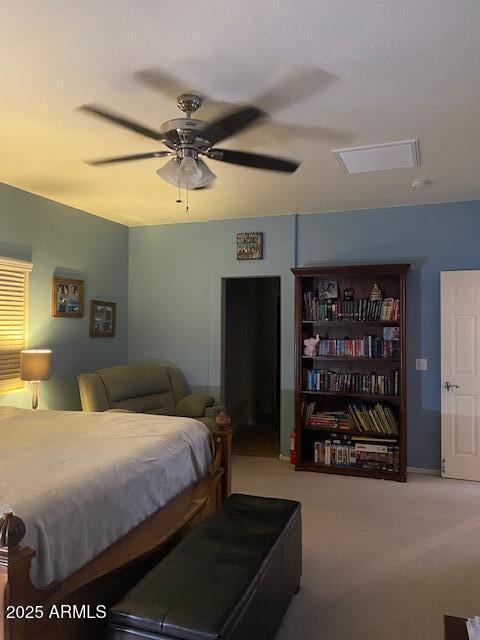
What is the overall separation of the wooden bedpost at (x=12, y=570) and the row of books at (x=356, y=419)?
3682 millimetres

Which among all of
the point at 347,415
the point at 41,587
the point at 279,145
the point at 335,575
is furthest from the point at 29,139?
the point at 347,415

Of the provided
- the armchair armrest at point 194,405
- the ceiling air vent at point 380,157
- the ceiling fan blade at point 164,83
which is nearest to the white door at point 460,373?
the ceiling air vent at point 380,157

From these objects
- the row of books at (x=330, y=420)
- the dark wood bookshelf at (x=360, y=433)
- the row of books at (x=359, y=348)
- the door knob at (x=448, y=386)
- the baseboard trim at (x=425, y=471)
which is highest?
the row of books at (x=359, y=348)

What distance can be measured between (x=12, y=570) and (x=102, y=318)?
4109mm

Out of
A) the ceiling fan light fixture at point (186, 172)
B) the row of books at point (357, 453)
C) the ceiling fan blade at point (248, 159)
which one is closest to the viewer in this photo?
the ceiling fan light fixture at point (186, 172)

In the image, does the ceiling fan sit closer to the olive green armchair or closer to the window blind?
the window blind

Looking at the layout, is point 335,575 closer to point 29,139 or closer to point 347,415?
point 347,415

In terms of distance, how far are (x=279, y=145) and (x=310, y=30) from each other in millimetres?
1228

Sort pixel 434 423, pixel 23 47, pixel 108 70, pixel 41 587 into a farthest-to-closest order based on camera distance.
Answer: pixel 434 423 → pixel 108 70 → pixel 23 47 → pixel 41 587

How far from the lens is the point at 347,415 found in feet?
15.8

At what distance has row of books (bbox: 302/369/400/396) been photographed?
15.3 ft

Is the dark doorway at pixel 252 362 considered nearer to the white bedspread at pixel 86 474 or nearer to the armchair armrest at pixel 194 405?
the armchair armrest at pixel 194 405

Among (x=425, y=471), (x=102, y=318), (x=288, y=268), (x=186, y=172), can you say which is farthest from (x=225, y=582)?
(x=102, y=318)

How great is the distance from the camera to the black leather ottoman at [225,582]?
1.58 m
